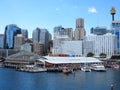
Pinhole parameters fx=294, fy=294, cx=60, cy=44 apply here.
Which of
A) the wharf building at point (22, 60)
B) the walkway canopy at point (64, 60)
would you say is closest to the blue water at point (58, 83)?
the walkway canopy at point (64, 60)

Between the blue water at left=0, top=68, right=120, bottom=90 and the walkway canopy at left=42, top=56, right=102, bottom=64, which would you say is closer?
the blue water at left=0, top=68, right=120, bottom=90

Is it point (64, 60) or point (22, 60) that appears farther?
point (22, 60)

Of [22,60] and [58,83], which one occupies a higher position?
[22,60]

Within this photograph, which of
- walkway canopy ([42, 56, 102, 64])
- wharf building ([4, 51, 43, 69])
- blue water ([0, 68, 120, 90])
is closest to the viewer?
blue water ([0, 68, 120, 90])

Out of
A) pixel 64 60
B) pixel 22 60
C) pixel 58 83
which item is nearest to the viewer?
pixel 58 83

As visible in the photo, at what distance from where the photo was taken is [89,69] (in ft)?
351

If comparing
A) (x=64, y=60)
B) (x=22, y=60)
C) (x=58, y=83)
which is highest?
(x=64, y=60)

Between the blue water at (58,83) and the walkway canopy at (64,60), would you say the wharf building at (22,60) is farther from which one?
the blue water at (58,83)

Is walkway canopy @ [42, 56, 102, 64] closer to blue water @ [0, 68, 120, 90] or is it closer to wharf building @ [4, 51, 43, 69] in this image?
wharf building @ [4, 51, 43, 69]

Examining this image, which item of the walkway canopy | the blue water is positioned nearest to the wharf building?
the walkway canopy

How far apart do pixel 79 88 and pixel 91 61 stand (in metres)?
81.6

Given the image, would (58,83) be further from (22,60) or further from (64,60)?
(22,60)

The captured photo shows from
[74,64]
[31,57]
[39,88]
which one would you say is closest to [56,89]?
[39,88]

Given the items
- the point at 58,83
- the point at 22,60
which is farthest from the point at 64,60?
the point at 58,83
